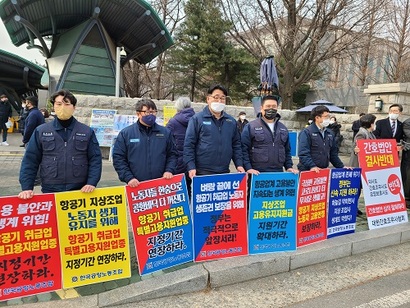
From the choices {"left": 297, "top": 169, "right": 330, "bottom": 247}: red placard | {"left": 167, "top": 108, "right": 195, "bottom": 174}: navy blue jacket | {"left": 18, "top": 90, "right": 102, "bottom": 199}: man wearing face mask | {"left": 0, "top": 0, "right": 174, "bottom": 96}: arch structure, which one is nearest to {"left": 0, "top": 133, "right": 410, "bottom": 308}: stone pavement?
{"left": 297, "top": 169, "right": 330, "bottom": 247}: red placard

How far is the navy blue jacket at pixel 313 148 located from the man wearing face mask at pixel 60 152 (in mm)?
2714

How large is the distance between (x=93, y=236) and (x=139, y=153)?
976 mm

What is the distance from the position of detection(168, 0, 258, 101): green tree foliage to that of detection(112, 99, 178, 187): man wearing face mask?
18.6 metres

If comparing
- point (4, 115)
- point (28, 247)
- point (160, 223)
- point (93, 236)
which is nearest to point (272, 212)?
point (160, 223)

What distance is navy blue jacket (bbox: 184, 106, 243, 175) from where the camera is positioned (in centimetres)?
369

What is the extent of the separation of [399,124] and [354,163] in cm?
136

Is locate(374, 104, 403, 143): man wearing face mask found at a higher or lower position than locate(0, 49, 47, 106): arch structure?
lower

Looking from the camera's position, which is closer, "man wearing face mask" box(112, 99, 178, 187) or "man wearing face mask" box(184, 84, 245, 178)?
"man wearing face mask" box(112, 99, 178, 187)

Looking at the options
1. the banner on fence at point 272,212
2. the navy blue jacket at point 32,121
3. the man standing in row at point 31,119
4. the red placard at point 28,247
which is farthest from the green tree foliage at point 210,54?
the red placard at point 28,247

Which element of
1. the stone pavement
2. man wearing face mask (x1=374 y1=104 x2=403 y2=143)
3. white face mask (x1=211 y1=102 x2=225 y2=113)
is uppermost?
white face mask (x1=211 y1=102 x2=225 y2=113)

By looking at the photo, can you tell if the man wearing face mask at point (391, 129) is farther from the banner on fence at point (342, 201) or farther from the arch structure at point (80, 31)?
the arch structure at point (80, 31)

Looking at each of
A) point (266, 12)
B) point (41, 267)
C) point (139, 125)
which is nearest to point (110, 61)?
point (266, 12)

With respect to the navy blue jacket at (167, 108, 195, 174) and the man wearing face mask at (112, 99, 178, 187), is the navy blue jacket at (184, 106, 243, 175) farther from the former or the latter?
the navy blue jacket at (167, 108, 195, 174)

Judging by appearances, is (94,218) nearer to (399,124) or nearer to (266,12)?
(399,124)
